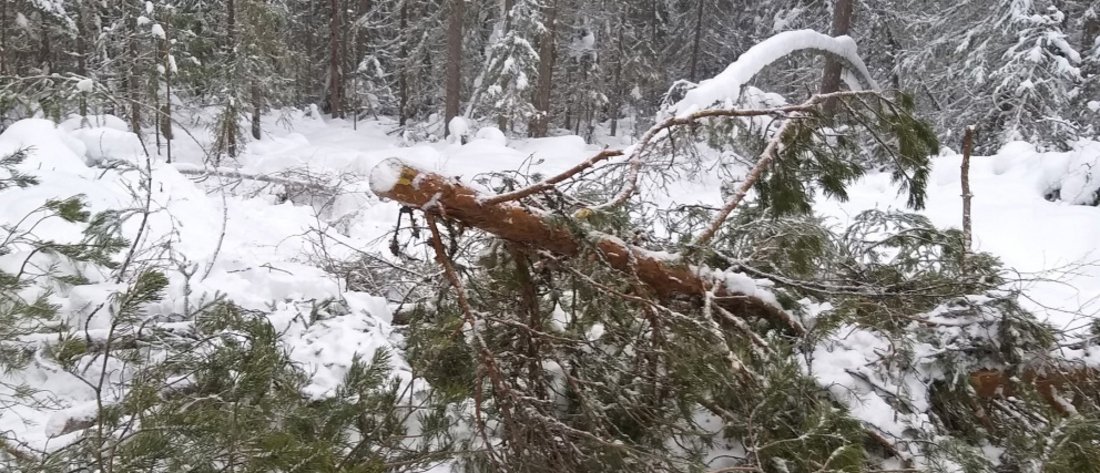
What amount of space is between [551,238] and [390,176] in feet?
1.91

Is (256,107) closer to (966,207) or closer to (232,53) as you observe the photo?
(232,53)

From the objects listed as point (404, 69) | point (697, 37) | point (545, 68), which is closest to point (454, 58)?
point (545, 68)

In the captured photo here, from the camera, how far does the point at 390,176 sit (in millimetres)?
1933

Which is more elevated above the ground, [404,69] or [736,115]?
[404,69]

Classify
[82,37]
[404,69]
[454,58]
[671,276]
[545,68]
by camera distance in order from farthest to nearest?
[404,69] < [545,68] < [454,58] < [82,37] < [671,276]

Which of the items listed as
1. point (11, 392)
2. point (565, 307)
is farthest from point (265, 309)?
point (565, 307)

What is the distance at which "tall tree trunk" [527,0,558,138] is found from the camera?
1830 cm

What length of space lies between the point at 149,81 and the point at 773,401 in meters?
14.1

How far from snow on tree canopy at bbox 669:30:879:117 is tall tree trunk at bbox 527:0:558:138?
13.5m

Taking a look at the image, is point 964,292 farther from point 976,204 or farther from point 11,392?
point 976,204

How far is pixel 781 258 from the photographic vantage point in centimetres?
295

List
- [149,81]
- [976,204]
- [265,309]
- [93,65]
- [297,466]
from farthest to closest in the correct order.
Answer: [93,65] → [149,81] → [976,204] → [265,309] → [297,466]

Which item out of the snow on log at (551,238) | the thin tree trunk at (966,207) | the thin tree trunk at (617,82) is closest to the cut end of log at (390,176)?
the snow on log at (551,238)

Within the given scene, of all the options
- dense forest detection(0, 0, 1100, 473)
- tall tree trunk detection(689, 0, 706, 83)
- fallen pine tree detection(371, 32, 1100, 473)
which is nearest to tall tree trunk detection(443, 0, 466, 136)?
tall tree trunk detection(689, 0, 706, 83)
